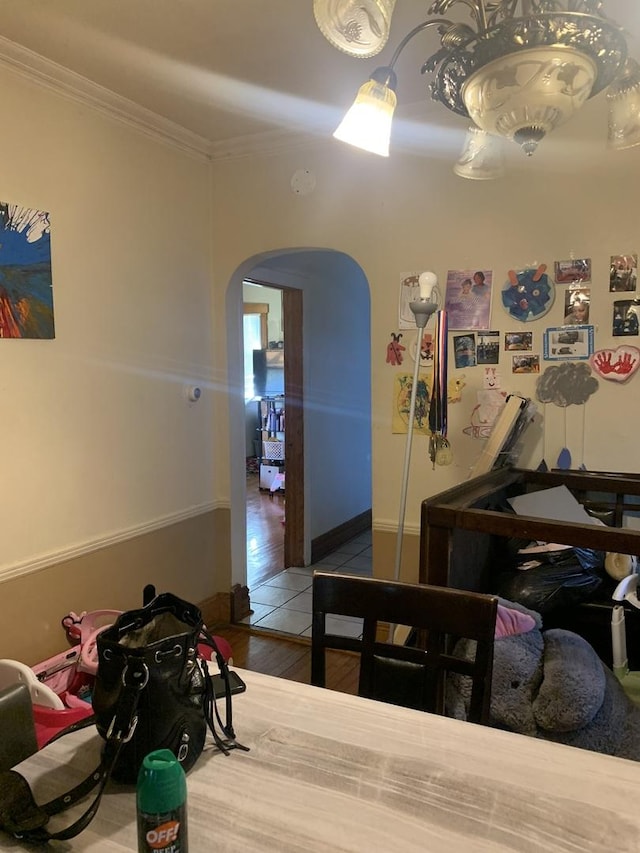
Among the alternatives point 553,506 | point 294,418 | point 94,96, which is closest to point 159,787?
point 553,506

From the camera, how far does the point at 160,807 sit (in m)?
0.79

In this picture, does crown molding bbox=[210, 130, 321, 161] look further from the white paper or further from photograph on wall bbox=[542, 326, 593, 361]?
the white paper

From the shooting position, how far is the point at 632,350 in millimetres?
2432

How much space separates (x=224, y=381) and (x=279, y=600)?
1.43 m

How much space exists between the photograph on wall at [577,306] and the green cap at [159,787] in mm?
2291

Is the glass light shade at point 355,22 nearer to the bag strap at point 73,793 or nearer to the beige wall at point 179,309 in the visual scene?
the bag strap at point 73,793

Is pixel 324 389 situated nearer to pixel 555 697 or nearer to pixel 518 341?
pixel 518 341

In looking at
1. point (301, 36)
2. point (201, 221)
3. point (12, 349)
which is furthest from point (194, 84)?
point (12, 349)

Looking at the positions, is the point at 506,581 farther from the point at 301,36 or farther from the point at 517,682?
the point at 301,36

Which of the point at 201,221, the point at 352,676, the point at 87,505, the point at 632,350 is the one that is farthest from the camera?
the point at 201,221

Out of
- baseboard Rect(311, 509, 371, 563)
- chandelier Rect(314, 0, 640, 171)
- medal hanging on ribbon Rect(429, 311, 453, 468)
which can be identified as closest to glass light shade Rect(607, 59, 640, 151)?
chandelier Rect(314, 0, 640, 171)

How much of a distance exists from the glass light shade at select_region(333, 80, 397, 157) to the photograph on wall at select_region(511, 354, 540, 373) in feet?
4.97

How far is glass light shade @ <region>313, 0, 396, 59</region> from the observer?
→ 1100mm

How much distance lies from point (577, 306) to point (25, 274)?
7.10ft
